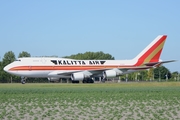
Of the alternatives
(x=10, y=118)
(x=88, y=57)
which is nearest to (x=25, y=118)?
(x=10, y=118)

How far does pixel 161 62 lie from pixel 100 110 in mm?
40165

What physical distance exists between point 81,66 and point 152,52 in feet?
37.5

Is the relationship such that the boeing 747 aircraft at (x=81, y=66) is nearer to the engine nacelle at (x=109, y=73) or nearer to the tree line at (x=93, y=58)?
the engine nacelle at (x=109, y=73)

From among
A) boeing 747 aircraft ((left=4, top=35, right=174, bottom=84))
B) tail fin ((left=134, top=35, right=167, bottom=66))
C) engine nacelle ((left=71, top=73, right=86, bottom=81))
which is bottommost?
engine nacelle ((left=71, top=73, right=86, bottom=81))

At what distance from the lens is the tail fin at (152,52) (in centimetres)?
6059

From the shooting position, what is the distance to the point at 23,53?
11244 centimetres

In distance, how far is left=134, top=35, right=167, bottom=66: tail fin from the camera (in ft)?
199

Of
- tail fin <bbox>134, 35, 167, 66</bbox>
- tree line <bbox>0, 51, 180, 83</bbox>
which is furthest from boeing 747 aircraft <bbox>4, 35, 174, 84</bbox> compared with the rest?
tree line <bbox>0, 51, 180, 83</bbox>

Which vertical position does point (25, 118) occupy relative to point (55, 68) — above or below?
below

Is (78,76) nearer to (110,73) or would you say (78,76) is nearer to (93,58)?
(110,73)

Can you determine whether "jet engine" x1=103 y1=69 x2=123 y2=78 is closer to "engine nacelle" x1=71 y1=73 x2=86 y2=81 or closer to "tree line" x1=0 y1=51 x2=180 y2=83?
"engine nacelle" x1=71 y1=73 x2=86 y2=81

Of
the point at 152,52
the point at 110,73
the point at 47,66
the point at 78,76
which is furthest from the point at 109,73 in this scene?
the point at 152,52

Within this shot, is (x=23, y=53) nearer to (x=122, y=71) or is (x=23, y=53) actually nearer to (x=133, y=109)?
(x=122, y=71)

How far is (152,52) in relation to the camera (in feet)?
200
